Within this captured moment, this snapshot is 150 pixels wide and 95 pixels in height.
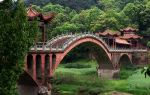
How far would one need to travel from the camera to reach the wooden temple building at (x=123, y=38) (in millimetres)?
78562

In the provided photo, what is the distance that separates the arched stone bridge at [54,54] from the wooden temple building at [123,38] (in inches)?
179

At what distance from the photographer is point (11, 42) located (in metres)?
24.8

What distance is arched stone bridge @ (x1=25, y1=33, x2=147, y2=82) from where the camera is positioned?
145 feet

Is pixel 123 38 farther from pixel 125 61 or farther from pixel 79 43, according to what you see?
pixel 79 43

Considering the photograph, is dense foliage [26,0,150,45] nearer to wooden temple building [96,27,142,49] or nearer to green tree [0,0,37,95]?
wooden temple building [96,27,142,49]

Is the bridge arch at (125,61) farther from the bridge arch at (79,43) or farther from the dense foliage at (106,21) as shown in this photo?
the dense foliage at (106,21)

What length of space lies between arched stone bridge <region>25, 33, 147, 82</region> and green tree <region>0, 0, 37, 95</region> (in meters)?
17.6

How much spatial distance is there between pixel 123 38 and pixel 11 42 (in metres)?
62.3

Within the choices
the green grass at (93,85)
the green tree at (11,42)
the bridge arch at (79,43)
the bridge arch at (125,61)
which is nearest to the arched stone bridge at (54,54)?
the bridge arch at (79,43)

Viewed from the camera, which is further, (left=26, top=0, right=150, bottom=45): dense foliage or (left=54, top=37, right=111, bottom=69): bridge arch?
(left=26, top=0, right=150, bottom=45): dense foliage

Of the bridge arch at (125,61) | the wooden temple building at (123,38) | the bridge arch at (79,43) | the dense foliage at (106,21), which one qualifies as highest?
the dense foliage at (106,21)

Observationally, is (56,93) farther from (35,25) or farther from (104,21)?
(104,21)

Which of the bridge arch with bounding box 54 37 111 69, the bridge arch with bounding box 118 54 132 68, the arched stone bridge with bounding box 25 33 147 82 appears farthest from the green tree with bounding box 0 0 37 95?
the bridge arch with bounding box 118 54 132 68

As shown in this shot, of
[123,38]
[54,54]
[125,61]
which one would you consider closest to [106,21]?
[123,38]
